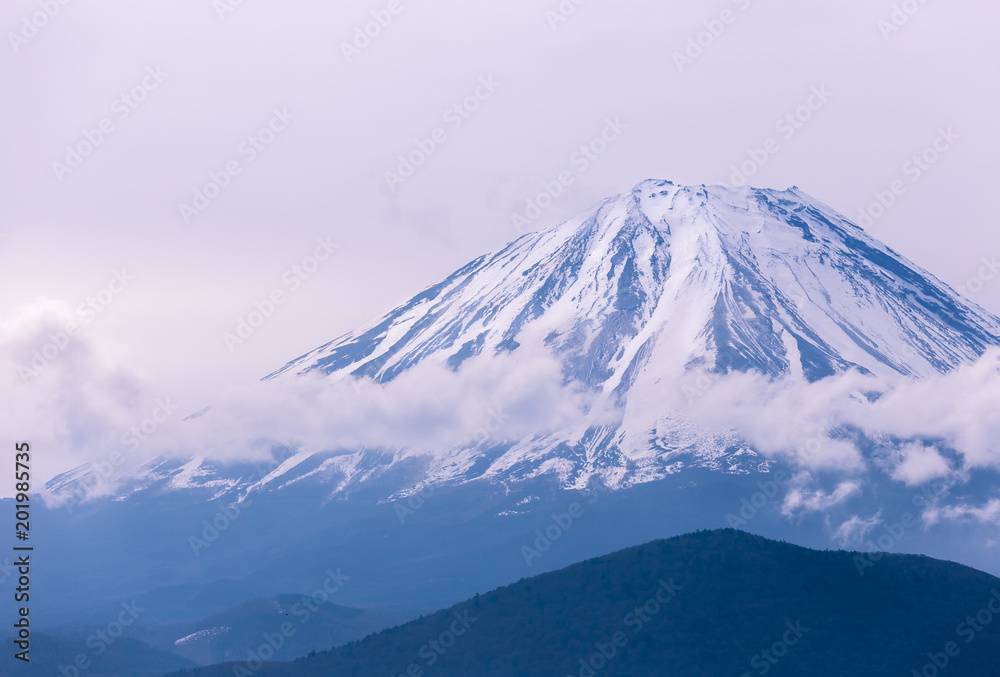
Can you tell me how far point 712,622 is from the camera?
90500mm

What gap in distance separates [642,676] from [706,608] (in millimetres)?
7985

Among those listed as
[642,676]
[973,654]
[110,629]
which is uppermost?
[110,629]

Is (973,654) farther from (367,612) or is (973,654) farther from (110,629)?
(110,629)

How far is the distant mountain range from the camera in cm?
8556

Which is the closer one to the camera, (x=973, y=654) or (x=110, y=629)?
(x=973, y=654)

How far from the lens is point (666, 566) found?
97.9 metres

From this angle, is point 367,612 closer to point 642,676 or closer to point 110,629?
point 110,629

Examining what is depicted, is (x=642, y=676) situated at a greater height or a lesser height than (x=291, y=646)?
lesser

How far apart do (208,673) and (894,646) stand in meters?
53.4

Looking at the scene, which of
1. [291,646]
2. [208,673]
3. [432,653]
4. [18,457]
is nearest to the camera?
[18,457]

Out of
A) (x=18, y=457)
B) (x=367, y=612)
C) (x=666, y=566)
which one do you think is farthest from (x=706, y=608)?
(x=367, y=612)

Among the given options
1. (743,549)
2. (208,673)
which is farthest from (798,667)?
(208,673)

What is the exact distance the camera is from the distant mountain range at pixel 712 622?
8556 cm

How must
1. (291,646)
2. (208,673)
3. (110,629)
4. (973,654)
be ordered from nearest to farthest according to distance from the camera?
(973,654)
(208,673)
(291,646)
(110,629)
